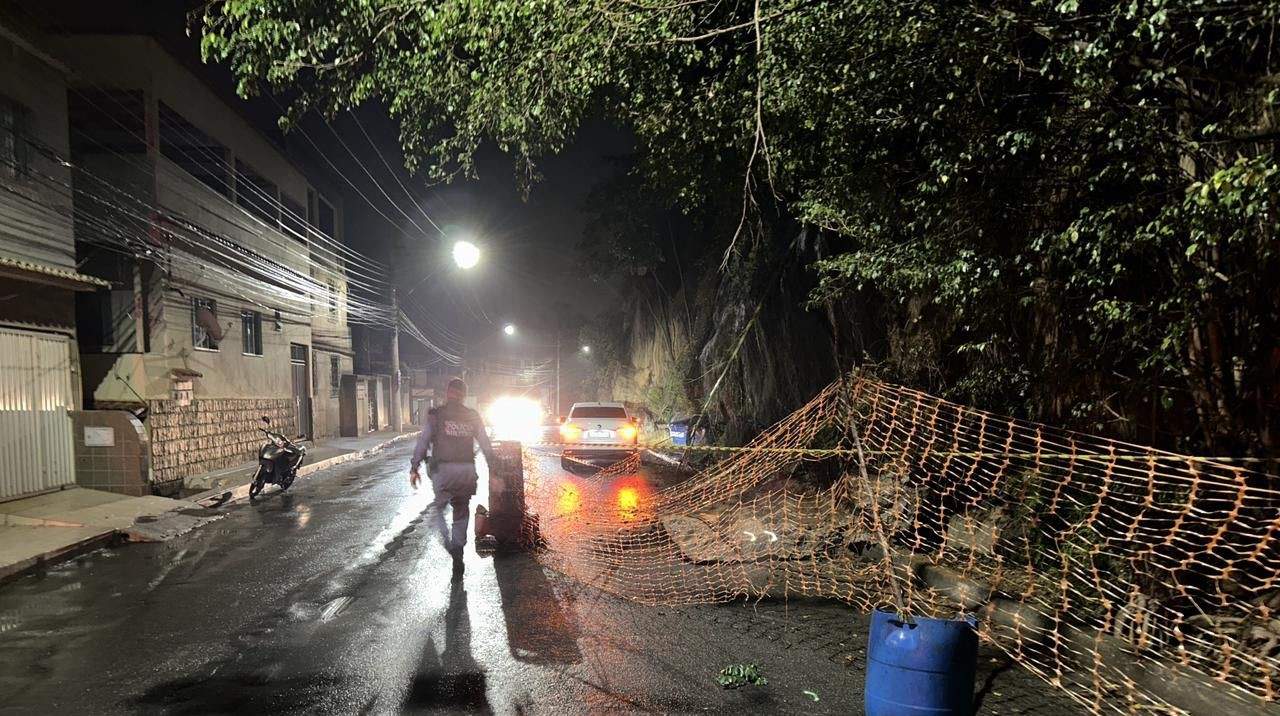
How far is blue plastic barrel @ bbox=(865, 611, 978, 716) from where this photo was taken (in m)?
3.38

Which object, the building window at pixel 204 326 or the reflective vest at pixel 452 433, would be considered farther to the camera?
the building window at pixel 204 326

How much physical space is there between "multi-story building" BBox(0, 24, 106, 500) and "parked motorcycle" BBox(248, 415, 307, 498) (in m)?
2.90

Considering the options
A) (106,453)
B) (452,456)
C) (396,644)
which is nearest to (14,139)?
(106,453)

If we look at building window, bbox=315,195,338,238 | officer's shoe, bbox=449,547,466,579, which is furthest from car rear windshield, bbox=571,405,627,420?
building window, bbox=315,195,338,238

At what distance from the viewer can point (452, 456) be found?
6.98 metres

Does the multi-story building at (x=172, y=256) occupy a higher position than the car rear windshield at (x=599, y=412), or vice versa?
the multi-story building at (x=172, y=256)

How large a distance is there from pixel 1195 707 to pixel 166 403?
16.6m

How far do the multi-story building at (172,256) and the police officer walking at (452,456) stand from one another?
370 inches

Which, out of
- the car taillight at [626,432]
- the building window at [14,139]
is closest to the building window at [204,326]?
the building window at [14,139]

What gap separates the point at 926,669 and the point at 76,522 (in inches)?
427

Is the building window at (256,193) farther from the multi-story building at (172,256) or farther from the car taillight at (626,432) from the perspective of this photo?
the car taillight at (626,432)

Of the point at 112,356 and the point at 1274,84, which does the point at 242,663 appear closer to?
the point at 1274,84

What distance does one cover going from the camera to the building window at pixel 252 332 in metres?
19.6

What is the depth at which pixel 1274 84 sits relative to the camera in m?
3.86
